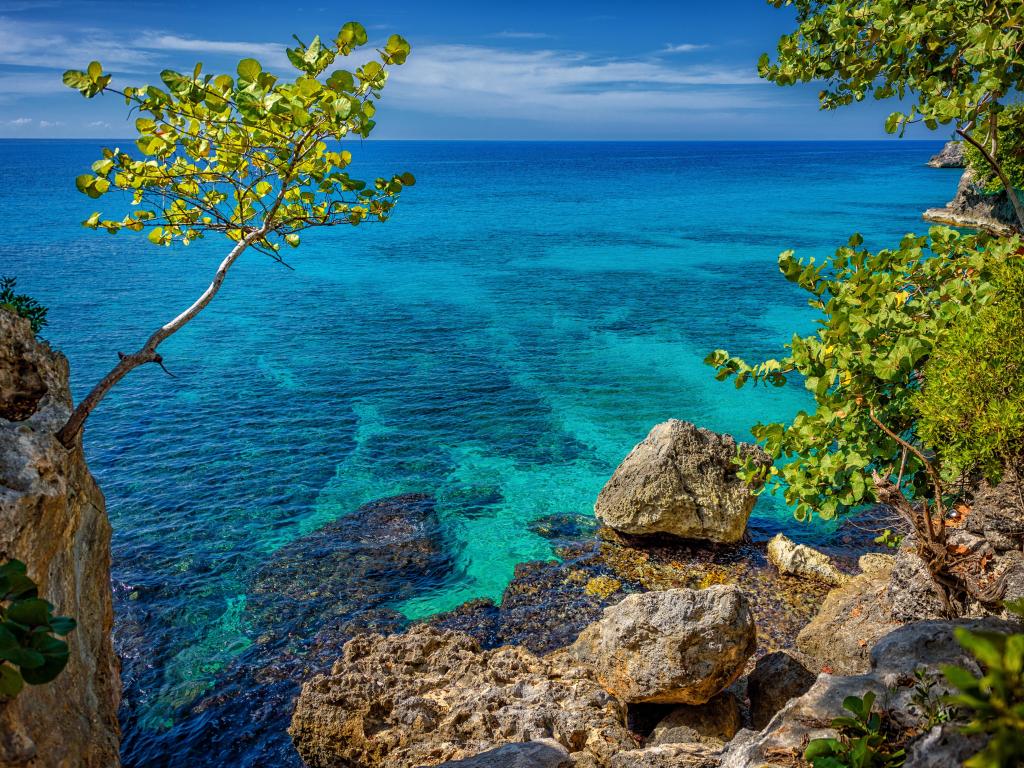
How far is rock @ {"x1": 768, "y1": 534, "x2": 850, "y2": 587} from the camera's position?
16797 millimetres

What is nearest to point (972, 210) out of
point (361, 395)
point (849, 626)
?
point (361, 395)

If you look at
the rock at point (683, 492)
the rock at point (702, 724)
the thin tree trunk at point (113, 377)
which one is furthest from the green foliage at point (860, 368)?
the rock at point (683, 492)

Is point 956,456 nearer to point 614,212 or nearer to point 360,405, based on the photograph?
point 360,405

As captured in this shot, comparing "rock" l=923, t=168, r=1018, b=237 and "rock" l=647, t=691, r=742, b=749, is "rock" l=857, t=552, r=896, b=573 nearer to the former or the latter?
"rock" l=647, t=691, r=742, b=749

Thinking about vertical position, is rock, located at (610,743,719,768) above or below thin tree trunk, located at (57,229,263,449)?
below

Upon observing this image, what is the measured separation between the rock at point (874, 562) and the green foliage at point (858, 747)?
11.4 m

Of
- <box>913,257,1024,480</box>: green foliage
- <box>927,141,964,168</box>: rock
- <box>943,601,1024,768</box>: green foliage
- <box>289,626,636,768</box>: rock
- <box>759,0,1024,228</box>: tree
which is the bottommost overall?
<box>289,626,636,768</box>: rock

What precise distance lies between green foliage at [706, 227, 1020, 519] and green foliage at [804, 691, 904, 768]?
3223 mm

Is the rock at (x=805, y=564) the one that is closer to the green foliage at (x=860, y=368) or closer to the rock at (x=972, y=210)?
the green foliage at (x=860, y=368)

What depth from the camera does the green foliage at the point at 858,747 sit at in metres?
4.75

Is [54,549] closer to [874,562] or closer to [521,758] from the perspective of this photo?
[521,758]

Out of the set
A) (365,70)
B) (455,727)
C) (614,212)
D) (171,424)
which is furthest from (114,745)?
(614,212)

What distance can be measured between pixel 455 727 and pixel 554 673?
2.30 metres

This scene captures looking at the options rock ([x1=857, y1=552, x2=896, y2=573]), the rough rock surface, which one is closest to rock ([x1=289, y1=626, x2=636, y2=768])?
the rough rock surface
